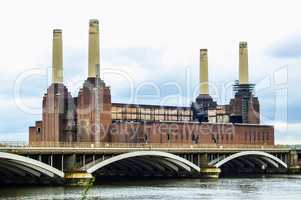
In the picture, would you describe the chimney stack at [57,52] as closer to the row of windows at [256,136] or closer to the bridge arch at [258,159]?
the bridge arch at [258,159]

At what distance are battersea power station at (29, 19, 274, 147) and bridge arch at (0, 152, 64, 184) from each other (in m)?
14.2

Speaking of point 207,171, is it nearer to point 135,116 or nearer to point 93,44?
point 93,44

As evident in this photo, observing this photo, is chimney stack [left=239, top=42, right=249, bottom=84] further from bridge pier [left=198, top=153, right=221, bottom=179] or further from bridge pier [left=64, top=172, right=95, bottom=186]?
bridge pier [left=64, top=172, right=95, bottom=186]

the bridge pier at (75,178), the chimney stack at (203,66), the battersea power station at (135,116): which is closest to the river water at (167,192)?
the bridge pier at (75,178)

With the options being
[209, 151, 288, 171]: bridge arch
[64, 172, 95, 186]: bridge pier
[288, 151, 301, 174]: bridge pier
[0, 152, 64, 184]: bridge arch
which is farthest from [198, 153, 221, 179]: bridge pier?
[0, 152, 64, 184]: bridge arch

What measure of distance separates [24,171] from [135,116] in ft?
182

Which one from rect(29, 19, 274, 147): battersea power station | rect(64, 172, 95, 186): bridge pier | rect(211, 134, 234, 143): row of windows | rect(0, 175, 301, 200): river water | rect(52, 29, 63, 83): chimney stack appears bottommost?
rect(0, 175, 301, 200): river water

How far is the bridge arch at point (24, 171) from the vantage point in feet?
200

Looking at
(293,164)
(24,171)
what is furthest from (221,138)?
(24,171)

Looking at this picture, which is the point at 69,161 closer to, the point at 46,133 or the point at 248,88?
the point at 46,133

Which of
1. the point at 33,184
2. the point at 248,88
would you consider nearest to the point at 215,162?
the point at 33,184

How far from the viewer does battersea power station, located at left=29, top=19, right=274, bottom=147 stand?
333 feet

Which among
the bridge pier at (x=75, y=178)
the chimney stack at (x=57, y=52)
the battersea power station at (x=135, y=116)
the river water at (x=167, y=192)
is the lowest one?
the river water at (x=167, y=192)

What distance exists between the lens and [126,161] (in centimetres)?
8606
